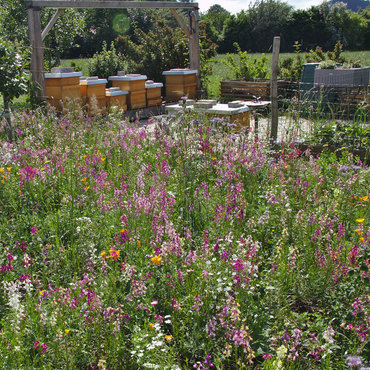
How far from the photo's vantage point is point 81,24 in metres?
16.1

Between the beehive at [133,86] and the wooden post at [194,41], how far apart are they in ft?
7.37

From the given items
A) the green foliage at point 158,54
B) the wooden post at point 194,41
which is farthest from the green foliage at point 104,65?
the wooden post at point 194,41

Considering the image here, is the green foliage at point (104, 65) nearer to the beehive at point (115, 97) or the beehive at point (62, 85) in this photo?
the beehive at point (115, 97)

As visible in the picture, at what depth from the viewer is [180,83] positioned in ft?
40.7

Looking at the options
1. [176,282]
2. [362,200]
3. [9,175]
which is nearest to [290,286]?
[176,282]

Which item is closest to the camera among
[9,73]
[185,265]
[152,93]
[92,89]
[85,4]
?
[185,265]

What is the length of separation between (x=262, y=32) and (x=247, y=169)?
124ft

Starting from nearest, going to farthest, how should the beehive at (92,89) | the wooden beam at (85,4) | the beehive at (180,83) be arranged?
the wooden beam at (85,4) → the beehive at (92,89) → the beehive at (180,83)

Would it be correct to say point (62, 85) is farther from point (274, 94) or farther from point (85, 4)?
point (274, 94)

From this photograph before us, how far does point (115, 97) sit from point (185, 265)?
831 cm

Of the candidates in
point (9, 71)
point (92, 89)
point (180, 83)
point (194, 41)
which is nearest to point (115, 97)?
point (92, 89)

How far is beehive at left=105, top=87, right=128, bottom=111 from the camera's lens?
10.5 m

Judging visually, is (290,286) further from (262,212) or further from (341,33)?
(341,33)

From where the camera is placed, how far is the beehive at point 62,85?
9.43 m
